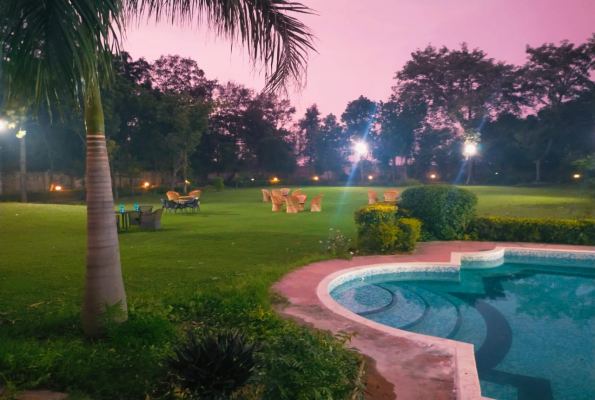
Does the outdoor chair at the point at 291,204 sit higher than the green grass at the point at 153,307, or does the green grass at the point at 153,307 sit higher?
the outdoor chair at the point at 291,204

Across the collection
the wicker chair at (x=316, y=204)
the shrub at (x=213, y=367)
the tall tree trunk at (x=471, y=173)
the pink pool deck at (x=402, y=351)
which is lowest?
the pink pool deck at (x=402, y=351)

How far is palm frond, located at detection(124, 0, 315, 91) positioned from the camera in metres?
4.09

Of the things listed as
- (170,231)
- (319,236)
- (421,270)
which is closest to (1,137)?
(170,231)

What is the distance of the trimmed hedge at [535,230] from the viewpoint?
38.3 ft

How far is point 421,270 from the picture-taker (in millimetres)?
9156

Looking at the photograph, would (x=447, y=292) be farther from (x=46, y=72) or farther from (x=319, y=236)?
(x=46, y=72)

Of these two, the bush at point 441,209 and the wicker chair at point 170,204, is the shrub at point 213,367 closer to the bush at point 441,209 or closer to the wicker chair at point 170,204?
the bush at point 441,209

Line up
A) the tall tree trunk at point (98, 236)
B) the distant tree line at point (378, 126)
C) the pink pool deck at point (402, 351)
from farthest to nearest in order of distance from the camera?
the distant tree line at point (378, 126) → the tall tree trunk at point (98, 236) → the pink pool deck at point (402, 351)

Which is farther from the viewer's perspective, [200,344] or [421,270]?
[421,270]

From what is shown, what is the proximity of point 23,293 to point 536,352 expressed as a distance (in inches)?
281

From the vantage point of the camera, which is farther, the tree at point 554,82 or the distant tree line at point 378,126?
the tree at point 554,82

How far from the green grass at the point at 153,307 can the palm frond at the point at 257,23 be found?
2417 mm

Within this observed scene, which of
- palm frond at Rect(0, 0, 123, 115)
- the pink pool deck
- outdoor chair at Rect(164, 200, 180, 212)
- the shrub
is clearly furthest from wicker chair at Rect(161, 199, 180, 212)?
the shrub

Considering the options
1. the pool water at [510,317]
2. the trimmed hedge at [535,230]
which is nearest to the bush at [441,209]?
the trimmed hedge at [535,230]
